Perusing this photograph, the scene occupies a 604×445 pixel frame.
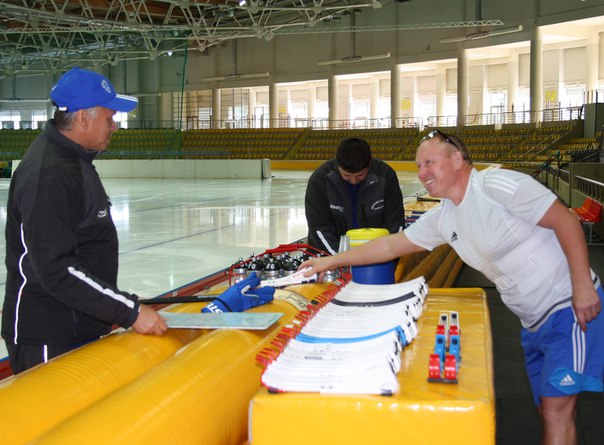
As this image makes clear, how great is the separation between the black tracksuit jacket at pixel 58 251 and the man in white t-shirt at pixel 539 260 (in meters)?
1.17

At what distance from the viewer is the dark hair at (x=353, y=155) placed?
393cm

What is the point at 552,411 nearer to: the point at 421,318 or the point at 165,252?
the point at 421,318

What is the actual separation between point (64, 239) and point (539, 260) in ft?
5.21

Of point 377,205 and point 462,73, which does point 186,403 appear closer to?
point 377,205

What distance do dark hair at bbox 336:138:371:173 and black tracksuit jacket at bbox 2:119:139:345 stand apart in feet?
6.11

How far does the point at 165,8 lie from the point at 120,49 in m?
4.07


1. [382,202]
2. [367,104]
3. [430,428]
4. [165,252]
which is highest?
[367,104]

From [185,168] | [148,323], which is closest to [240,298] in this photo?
[148,323]

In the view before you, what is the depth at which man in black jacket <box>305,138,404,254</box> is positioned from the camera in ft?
14.0

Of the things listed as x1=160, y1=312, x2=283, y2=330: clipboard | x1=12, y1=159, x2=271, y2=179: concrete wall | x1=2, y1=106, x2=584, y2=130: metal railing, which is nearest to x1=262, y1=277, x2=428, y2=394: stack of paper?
x1=160, y1=312, x2=283, y2=330: clipboard

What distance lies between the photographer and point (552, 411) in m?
2.28

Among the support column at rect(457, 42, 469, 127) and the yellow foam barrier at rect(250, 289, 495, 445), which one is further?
the support column at rect(457, 42, 469, 127)

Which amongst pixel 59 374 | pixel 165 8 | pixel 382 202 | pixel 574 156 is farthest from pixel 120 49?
pixel 59 374

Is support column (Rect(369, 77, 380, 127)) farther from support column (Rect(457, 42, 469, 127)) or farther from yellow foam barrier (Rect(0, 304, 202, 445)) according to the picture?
yellow foam barrier (Rect(0, 304, 202, 445))
